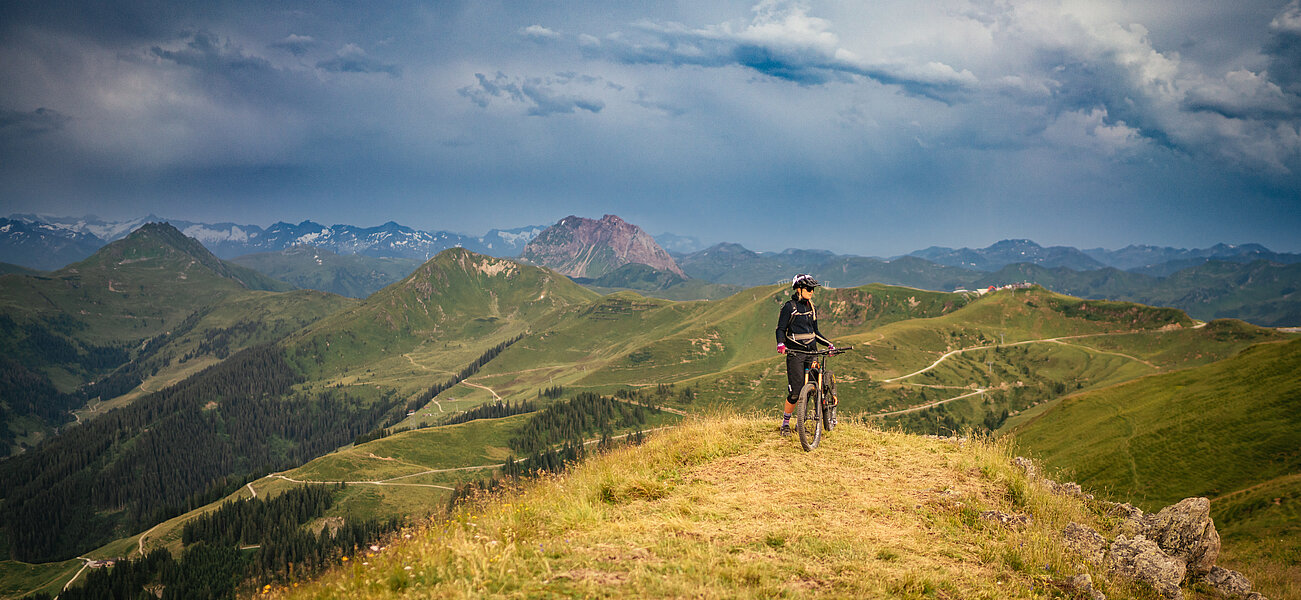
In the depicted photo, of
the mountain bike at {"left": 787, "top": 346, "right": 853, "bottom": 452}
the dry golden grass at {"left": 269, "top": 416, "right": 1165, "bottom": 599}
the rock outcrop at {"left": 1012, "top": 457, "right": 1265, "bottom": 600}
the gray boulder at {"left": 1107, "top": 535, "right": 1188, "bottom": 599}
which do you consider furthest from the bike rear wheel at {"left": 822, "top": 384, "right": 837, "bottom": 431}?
the gray boulder at {"left": 1107, "top": 535, "right": 1188, "bottom": 599}

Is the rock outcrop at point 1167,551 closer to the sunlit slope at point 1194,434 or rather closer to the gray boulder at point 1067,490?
the gray boulder at point 1067,490

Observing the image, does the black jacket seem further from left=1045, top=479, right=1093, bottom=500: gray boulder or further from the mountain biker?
left=1045, top=479, right=1093, bottom=500: gray boulder

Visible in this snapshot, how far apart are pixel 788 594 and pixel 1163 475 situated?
77088mm

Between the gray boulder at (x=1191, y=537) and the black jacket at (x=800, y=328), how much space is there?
8.00 meters

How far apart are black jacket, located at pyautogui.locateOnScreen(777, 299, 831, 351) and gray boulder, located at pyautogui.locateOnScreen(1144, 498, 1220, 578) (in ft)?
26.2

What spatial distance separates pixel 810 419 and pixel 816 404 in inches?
39.2

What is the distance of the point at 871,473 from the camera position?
13.6 m

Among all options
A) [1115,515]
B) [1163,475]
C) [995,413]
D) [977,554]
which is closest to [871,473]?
[977,554]

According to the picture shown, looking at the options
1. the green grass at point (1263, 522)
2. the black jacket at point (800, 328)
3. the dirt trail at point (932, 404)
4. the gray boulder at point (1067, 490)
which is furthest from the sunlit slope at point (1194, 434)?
the dirt trail at point (932, 404)

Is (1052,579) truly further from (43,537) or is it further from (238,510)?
(43,537)

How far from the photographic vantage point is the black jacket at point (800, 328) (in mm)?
15438

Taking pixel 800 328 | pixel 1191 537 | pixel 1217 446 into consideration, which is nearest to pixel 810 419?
pixel 800 328

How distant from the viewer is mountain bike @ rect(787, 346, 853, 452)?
15156 mm

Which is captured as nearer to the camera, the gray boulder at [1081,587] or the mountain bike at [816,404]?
the gray boulder at [1081,587]
